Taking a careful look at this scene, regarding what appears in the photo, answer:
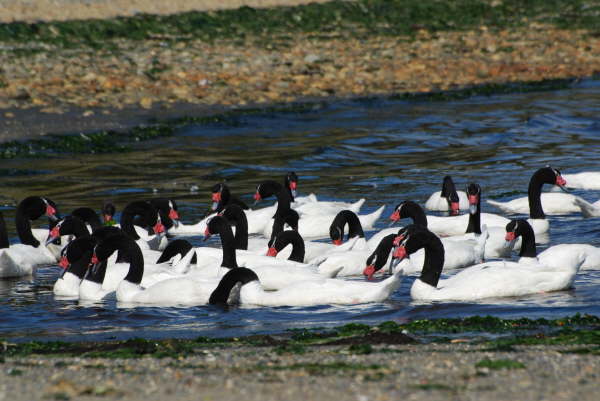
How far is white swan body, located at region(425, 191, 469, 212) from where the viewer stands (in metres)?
16.5

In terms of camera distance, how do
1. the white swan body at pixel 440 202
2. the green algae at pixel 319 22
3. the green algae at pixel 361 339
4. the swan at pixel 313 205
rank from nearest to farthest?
the green algae at pixel 361 339
the swan at pixel 313 205
the white swan body at pixel 440 202
the green algae at pixel 319 22

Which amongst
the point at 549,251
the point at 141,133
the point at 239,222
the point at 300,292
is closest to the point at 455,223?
the point at 239,222

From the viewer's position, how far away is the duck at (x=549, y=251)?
1193 centimetres

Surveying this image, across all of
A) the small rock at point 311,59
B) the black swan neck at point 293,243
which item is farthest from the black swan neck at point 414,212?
the small rock at point 311,59

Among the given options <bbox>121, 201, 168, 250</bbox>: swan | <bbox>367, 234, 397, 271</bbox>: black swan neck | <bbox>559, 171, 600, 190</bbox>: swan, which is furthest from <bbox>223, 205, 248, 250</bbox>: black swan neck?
<bbox>559, 171, 600, 190</bbox>: swan

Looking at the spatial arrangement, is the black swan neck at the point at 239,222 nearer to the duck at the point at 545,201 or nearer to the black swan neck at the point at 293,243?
the black swan neck at the point at 293,243

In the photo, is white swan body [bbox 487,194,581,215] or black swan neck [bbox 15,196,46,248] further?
white swan body [bbox 487,194,581,215]

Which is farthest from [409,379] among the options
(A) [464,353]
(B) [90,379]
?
(B) [90,379]

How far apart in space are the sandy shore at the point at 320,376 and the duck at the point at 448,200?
25.7ft

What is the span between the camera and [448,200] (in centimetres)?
1612

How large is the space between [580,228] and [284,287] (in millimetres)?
5303

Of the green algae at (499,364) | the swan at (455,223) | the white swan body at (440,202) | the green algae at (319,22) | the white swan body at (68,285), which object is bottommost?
the white swan body at (68,285)

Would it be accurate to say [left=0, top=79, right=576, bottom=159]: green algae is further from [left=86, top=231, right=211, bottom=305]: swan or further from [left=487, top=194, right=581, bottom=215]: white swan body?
[left=86, top=231, right=211, bottom=305]: swan

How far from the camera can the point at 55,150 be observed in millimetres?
21375
